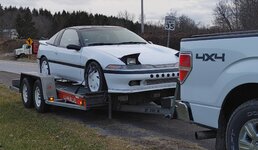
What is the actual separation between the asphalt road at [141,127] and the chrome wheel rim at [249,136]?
2.11 metres

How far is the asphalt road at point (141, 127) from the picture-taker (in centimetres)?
720

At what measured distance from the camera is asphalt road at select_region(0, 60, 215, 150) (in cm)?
720

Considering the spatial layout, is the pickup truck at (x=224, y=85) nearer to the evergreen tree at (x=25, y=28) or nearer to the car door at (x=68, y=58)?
the car door at (x=68, y=58)

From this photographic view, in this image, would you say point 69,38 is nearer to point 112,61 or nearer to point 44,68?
point 44,68

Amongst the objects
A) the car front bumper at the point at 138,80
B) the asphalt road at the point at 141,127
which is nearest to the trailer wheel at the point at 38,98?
the asphalt road at the point at 141,127

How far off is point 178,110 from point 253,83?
1.19 metres

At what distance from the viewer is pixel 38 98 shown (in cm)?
1007

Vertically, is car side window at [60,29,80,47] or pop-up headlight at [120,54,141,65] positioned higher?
Answer: car side window at [60,29,80,47]

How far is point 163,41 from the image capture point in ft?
116

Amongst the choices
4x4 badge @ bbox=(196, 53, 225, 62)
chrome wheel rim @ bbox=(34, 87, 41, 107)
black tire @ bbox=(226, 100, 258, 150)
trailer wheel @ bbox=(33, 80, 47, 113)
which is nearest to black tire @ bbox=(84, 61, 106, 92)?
trailer wheel @ bbox=(33, 80, 47, 113)

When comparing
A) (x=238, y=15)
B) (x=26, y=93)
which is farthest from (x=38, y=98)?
(x=238, y=15)

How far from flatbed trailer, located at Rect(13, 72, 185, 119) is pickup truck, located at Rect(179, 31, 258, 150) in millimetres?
2106

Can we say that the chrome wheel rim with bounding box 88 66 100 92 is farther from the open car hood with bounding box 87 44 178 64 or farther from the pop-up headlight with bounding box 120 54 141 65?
the pop-up headlight with bounding box 120 54 141 65

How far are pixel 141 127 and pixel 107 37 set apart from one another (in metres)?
2.22
